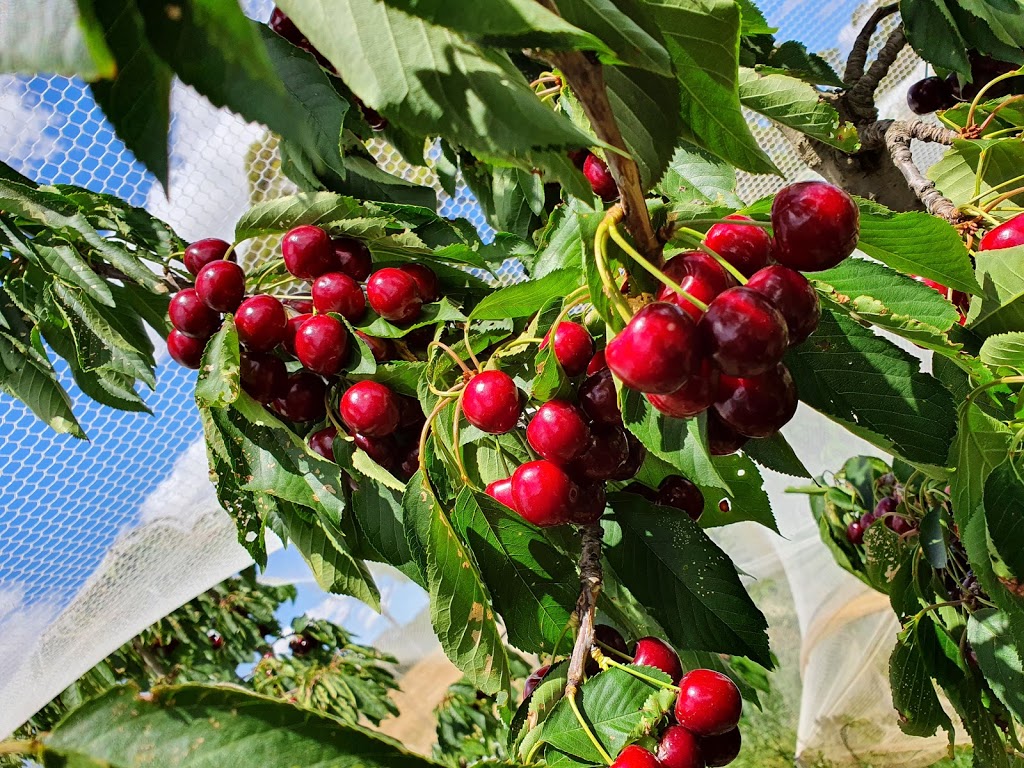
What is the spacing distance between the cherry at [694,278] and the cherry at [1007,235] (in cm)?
39

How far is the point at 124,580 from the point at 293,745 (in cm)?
129

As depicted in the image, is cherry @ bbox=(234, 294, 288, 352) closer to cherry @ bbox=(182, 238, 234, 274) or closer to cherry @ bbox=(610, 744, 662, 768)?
cherry @ bbox=(182, 238, 234, 274)

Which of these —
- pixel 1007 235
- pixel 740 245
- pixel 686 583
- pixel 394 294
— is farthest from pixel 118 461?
pixel 1007 235

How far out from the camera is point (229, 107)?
232 millimetres

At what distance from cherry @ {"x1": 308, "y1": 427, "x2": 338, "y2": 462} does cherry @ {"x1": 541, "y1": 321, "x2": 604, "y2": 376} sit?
0.34 metres

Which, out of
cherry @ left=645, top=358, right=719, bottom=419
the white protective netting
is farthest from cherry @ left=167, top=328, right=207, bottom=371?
cherry @ left=645, top=358, right=719, bottom=419

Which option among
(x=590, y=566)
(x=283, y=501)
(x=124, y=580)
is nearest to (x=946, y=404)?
(x=590, y=566)

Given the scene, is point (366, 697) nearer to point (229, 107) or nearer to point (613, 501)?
point (613, 501)

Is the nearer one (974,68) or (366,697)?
(974,68)

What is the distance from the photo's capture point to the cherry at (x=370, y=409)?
0.70 m

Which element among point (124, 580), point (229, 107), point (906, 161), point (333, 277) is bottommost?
point (124, 580)

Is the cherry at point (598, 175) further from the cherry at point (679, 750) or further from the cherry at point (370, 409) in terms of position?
the cherry at point (679, 750)

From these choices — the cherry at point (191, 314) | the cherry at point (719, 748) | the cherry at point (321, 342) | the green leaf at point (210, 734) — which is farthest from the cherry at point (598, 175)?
the green leaf at point (210, 734)

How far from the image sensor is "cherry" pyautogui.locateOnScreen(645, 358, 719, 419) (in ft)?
1.33
